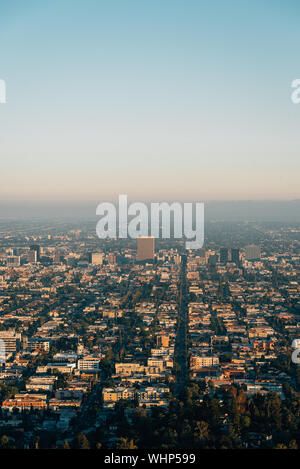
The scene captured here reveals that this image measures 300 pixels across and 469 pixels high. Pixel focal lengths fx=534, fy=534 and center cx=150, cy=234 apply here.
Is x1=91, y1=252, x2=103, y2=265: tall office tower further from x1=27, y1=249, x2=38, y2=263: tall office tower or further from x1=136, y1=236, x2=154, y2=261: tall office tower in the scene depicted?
x1=27, y1=249, x2=38, y2=263: tall office tower

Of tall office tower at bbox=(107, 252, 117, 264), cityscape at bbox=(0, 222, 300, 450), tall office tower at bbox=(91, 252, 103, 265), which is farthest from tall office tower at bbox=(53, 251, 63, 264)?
cityscape at bbox=(0, 222, 300, 450)

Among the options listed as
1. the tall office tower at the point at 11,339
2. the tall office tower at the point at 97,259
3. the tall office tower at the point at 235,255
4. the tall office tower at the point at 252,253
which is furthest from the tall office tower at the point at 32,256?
the tall office tower at the point at 11,339

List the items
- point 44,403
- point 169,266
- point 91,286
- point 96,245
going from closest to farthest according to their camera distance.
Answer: point 44,403
point 91,286
point 169,266
point 96,245

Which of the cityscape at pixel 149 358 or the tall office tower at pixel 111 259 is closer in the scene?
the cityscape at pixel 149 358

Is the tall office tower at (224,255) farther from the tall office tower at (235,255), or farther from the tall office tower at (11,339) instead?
the tall office tower at (11,339)

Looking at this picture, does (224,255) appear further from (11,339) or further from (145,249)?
(11,339)
